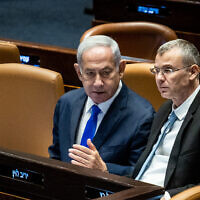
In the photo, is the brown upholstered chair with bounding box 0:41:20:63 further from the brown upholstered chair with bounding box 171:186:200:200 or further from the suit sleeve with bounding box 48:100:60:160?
the brown upholstered chair with bounding box 171:186:200:200

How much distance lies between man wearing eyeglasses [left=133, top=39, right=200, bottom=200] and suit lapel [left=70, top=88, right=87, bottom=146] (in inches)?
12.0

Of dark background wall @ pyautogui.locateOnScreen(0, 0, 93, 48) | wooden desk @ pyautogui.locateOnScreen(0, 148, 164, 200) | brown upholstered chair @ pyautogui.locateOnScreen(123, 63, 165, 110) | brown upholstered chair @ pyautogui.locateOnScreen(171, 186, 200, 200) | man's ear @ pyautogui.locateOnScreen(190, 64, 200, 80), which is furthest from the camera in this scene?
dark background wall @ pyautogui.locateOnScreen(0, 0, 93, 48)

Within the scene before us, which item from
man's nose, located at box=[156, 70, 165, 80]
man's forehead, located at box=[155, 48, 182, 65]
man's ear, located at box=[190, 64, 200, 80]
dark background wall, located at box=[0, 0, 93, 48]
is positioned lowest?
dark background wall, located at box=[0, 0, 93, 48]

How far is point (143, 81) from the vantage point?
2.21 metres

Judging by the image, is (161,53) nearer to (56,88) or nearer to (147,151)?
(147,151)

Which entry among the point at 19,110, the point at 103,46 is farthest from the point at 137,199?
the point at 19,110

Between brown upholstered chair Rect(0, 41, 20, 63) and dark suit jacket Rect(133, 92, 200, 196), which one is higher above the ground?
brown upholstered chair Rect(0, 41, 20, 63)

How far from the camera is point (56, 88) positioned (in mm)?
2197

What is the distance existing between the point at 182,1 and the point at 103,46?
82.5 inches

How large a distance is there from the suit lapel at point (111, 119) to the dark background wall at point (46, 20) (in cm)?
275

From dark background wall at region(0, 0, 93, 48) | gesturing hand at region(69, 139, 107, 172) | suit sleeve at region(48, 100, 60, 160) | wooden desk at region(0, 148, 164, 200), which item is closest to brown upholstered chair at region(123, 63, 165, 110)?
suit sleeve at region(48, 100, 60, 160)

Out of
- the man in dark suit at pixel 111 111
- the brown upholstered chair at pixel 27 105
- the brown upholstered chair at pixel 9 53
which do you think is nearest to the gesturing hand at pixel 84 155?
the man in dark suit at pixel 111 111

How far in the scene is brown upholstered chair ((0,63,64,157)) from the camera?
222 cm

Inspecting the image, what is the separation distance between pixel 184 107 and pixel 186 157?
0.19 m
